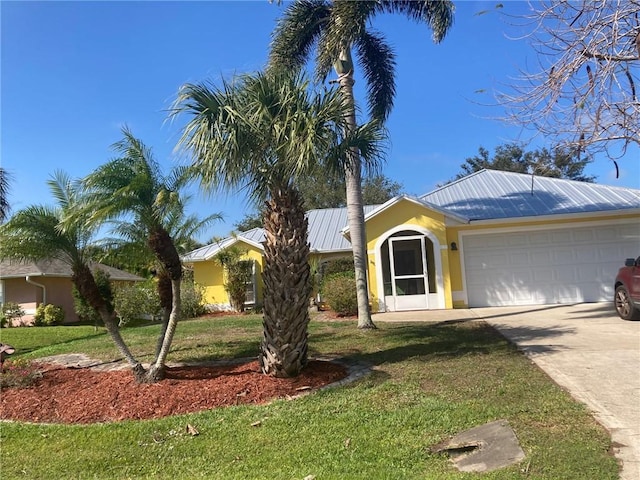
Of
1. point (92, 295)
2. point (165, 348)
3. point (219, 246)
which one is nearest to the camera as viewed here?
point (165, 348)

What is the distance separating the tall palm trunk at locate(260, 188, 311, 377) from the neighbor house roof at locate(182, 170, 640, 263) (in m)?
8.71

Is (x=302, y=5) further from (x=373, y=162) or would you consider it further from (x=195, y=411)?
(x=195, y=411)

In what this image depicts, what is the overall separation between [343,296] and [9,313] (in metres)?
15.4

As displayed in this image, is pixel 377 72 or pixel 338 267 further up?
pixel 377 72

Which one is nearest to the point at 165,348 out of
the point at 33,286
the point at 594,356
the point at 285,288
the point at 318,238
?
the point at 285,288

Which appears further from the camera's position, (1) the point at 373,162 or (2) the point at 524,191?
(2) the point at 524,191

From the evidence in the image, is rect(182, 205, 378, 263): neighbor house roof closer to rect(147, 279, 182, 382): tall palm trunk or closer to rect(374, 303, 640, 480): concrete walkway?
rect(374, 303, 640, 480): concrete walkway

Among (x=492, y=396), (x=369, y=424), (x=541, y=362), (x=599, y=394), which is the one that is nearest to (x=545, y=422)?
(x=492, y=396)

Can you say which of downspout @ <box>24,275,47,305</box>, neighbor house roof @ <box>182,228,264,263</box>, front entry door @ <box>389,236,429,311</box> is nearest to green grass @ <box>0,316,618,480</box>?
front entry door @ <box>389,236,429,311</box>

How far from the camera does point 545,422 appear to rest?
5113 millimetres

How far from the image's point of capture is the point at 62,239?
25.5ft

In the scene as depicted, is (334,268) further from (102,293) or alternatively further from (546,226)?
(102,293)

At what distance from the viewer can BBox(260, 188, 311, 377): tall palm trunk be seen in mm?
7145

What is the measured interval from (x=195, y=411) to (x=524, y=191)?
15706 mm
